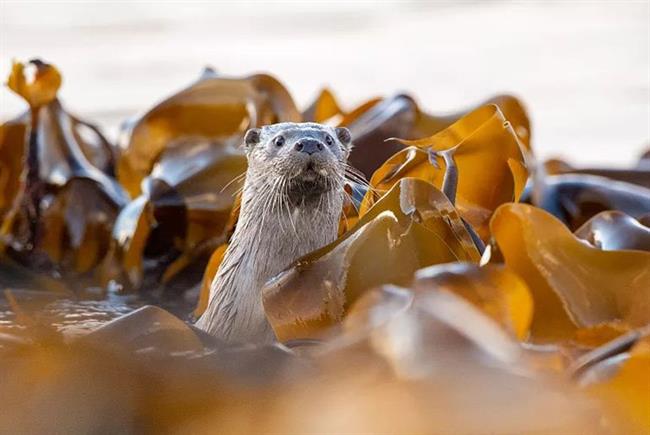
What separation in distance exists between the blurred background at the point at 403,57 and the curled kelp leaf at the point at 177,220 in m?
1.92

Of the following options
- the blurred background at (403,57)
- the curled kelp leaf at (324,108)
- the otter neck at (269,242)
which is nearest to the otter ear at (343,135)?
the otter neck at (269,242)

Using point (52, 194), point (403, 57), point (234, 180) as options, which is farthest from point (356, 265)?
point (403, 57)

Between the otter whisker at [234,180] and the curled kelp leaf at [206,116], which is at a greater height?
the curled kelp leaf at [206,116]

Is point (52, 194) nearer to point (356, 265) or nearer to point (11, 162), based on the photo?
point (11, 162)

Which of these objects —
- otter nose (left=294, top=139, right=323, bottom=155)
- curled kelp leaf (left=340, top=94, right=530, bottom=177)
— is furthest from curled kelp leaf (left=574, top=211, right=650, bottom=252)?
curled kelp leaf (left=340, top=94, right=530, bottom=177)

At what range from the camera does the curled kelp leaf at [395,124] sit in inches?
84.7

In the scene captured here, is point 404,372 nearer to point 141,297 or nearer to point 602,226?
point 602,226

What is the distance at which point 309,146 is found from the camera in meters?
1.79

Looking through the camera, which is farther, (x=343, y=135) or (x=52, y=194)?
(x=52, y=194)

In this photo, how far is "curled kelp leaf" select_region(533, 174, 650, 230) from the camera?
80.3 inches

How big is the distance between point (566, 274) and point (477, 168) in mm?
360

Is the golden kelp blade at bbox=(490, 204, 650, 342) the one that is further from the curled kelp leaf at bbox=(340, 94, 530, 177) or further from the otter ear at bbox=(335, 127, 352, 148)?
the curled kelp leaf at bbox=(340, 94, 530, 177)

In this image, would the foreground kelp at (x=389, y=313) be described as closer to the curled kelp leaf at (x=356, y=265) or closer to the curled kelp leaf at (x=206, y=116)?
the curled kelp leaf at (x=356, y=265)

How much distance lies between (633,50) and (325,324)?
4.14 metres
